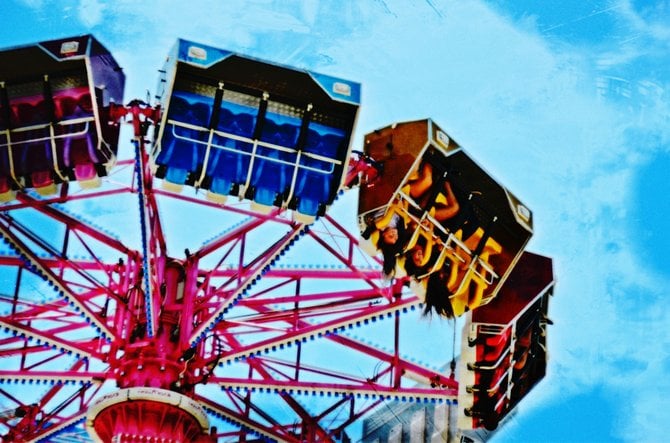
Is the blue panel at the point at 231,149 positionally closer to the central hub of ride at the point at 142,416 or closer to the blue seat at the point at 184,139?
the blue seat at the point at 184,139

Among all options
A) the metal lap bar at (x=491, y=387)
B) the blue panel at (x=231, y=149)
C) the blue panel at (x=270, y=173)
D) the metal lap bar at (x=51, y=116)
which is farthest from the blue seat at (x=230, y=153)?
the metal lap bar at (x=491, y=387)

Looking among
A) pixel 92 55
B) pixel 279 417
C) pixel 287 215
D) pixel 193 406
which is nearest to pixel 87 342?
pixel 193 406

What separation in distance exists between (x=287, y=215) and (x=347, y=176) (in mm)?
1742

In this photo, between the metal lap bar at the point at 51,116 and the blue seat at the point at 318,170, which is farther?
the blue seat at the point at 318,170

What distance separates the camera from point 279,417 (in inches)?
2207

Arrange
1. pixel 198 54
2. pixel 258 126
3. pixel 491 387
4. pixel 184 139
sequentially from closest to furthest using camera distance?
pixel 198 54, pixel 184 139, pixel 258 126, pixel 491 387

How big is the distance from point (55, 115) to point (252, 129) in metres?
4.10

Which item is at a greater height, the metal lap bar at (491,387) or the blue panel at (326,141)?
the blue panel at (326,141)

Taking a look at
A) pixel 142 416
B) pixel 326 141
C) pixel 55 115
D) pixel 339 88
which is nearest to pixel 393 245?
pixel 326 141

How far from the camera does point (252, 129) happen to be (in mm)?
28016

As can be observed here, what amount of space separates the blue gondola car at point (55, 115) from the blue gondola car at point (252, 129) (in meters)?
1.25

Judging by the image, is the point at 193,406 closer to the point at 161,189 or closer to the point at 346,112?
the point at 161,189

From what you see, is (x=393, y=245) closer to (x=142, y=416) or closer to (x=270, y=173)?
(x=270, y=173)

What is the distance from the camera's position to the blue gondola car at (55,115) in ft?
89.8
